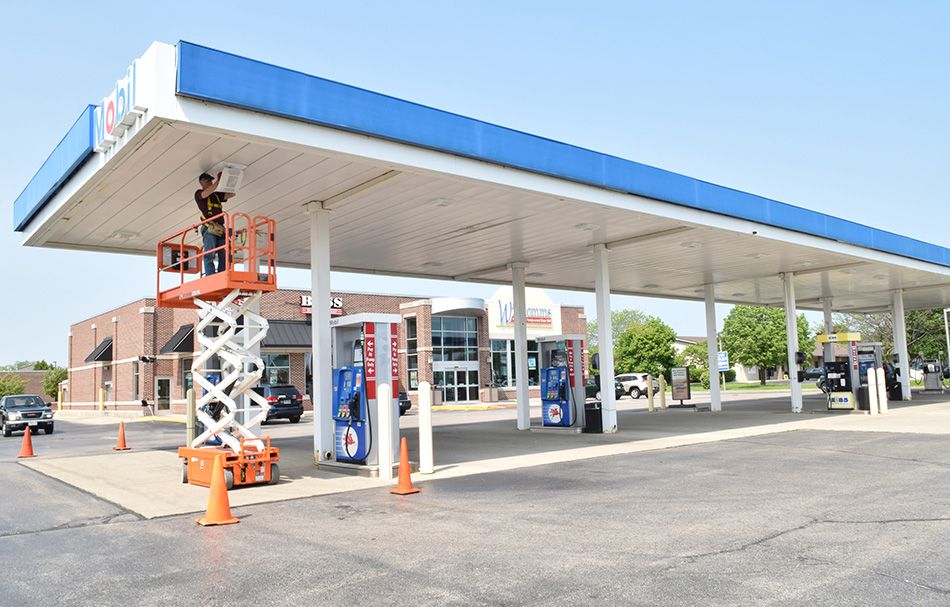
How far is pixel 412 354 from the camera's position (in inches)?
1802

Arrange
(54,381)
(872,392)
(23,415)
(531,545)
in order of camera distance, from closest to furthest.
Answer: (531,545) → (872,392) → (23,415) → (54,381)

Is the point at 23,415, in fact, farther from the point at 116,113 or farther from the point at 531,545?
the point at 531,545

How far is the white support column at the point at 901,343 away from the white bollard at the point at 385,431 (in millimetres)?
27416

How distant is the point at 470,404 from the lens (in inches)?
1781

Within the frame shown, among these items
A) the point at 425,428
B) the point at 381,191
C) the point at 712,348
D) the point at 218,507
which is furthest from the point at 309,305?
the point at 218,507

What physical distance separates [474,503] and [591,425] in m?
10.3

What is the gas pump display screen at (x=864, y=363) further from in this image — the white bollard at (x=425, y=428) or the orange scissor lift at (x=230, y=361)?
the orange scissor lift at (x=230, y=361)

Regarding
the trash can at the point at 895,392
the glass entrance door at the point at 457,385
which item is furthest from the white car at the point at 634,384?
the trash can at the point at 895,392

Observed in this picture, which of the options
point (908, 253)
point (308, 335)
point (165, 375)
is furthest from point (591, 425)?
point (165, 375)

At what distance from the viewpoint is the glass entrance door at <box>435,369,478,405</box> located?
45.8 m

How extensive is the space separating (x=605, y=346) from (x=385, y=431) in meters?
8.92

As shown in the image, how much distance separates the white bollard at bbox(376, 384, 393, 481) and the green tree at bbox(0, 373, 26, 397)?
7363 centimetres

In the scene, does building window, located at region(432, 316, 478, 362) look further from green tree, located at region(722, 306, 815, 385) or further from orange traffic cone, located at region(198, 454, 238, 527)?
green tree, located at region(722, 306, 815, 385)

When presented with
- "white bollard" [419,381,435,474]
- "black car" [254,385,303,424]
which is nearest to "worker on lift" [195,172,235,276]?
"white bollard" [419,381,435,474]
